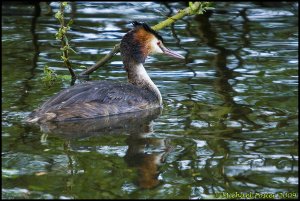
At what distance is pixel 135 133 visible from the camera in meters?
8.65

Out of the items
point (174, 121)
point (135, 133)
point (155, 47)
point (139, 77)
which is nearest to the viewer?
point (135, 133)

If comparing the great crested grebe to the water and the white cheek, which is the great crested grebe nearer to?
the white cheek

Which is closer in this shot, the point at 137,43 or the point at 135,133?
the point at 135,133

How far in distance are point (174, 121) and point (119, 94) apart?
87 cm

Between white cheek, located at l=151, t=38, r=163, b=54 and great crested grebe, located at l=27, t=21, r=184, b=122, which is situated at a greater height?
white cheek, located at l=151, t=38, r=163, b=54

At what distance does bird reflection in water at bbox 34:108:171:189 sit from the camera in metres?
7.33

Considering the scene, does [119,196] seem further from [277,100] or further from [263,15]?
[263,15]

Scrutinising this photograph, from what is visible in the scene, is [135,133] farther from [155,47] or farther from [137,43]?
[155,47]

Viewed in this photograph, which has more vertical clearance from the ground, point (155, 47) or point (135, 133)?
point (155, 47)

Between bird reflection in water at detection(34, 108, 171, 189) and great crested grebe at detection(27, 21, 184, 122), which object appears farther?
great crested grebe at detection(27, 21, 184, 122)

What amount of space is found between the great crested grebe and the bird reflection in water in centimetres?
9

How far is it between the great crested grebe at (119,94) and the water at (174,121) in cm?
19

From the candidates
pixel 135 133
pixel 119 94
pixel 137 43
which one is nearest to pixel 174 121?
pixel 135 133

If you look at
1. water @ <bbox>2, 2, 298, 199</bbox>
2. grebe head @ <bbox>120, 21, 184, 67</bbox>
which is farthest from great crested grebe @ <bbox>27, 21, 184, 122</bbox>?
water @ <bbox>2, 2, 298, 199</bbox>
